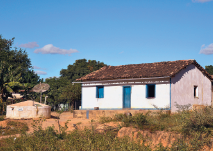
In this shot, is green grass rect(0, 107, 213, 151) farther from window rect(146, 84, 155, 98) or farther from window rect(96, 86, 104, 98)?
window rect(96, 86, 104, 98)

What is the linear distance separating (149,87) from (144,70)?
51.3 inches

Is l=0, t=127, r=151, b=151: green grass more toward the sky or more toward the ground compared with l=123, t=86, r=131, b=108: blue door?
more toward the ground

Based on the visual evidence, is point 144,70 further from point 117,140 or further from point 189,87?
point 117,140

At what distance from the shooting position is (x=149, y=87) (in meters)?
19.0

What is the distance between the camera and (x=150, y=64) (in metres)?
20.5

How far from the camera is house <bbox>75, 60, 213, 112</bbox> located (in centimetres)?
1739

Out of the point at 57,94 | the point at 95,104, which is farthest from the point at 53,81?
the point at 95,104

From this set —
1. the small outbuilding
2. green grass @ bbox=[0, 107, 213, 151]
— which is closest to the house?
the small outbuilding

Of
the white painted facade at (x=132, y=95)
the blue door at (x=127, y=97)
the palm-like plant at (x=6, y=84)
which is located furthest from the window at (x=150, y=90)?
the palm-like plant at (x=6, y=84)

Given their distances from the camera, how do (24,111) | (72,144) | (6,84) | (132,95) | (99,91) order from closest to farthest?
(72,144) < (132,95) < (24,111) < (99,91) < (6,84)

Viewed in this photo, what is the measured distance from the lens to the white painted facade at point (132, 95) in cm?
1738

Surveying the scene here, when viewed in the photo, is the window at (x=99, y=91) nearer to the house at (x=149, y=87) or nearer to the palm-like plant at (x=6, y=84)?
the house at (x=149, y=87)

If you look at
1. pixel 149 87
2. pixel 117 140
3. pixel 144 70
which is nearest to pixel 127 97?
pixel 149 87

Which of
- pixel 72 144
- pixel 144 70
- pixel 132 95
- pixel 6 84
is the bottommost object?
pixel 72 144
